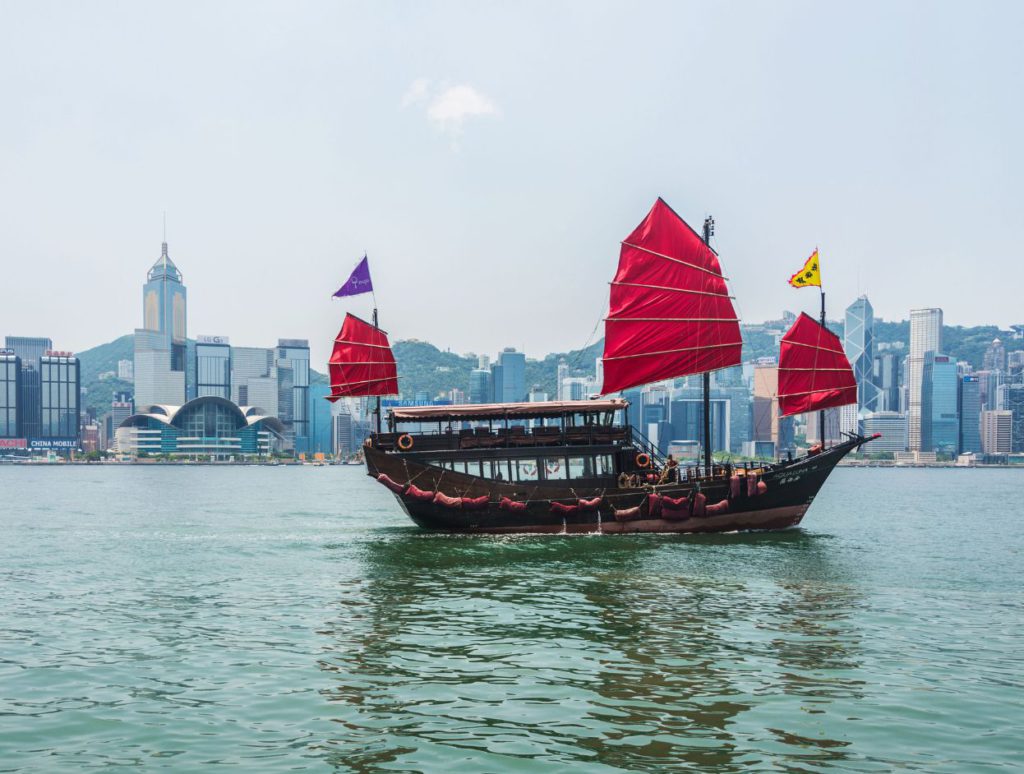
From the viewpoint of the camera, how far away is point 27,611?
1992cm

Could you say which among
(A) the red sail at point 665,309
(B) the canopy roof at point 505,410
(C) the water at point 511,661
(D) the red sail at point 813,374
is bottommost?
(C) the water at point 511,661

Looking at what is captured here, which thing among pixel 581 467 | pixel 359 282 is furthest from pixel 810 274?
pixel 359 282

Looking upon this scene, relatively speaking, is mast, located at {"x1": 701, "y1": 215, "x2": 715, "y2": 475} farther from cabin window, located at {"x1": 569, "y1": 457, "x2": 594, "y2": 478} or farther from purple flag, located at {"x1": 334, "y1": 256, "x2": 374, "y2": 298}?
purple flag, located at {"x1": 334, "y1": 256, "x2": 374, "y2": 298}

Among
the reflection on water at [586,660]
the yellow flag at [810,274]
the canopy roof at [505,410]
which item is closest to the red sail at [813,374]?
the yellow flag at [810,274]

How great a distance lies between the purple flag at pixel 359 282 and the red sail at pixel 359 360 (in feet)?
5.57

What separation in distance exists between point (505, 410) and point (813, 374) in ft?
46.7

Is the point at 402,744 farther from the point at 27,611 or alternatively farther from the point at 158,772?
the point at 27,611

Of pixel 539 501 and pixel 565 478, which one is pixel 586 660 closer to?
pixel 539 501

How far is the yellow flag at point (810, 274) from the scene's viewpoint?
38875mm

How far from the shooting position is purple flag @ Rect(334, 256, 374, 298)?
131ft

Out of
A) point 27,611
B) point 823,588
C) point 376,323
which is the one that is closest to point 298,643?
point 27,611

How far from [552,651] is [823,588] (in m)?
10.2

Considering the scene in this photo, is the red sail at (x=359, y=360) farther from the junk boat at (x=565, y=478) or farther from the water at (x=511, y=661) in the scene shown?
the water at (x=511, y=661)

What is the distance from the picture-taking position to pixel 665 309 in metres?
39.5
